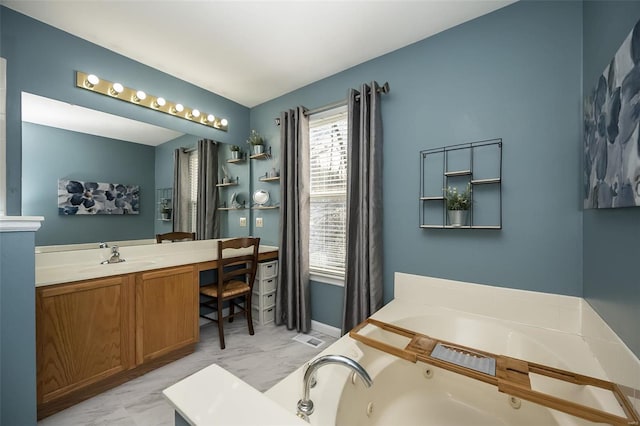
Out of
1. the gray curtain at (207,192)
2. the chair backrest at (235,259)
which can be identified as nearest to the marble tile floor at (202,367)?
the chair backrest at (235,259)

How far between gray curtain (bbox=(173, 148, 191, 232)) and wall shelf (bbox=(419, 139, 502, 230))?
2247mm

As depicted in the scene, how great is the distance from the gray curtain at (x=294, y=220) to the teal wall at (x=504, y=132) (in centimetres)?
81

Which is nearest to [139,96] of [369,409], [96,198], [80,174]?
[80,174]

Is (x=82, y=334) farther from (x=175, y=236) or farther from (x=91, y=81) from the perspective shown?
(x=91, y=81)

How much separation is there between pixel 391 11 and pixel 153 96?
214 centimetres

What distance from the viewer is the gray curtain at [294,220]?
244 cm

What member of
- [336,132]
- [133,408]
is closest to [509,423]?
[133,408]

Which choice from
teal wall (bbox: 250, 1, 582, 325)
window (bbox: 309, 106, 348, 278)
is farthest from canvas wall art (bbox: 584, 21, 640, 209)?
window (bbox: 309, 106, 348, 278)

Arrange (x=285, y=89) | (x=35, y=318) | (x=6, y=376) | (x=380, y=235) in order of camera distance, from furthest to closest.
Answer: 1. (x=285, y=89)
2. (x=380, y=235)
3. (x=35, y=318)
4. (x=6, y=376)

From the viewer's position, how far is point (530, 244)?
1.51 m

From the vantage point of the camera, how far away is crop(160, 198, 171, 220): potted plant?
2.33 metres

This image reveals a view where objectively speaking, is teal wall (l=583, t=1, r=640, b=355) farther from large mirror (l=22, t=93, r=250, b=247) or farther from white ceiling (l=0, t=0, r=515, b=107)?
large mirror (l=22, t=93, r=250, b=247)

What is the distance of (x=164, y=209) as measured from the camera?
7.70 feet

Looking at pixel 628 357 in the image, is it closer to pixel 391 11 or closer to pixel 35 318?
pixel 391 11
